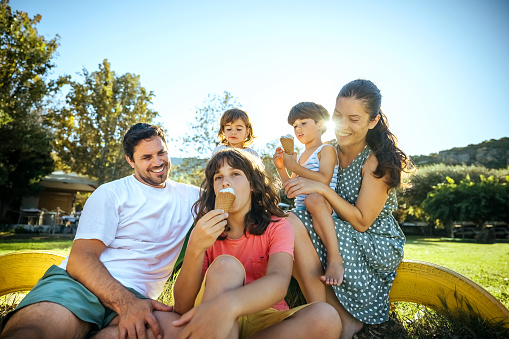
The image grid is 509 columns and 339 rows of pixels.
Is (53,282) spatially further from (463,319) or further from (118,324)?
(463,319)

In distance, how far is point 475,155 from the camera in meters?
80.6

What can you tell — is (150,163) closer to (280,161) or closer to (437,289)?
(280,161)

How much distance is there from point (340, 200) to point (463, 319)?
62.7 inches

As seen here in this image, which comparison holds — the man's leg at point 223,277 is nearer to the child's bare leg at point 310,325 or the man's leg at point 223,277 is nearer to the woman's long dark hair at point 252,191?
the child's bare leg at point 310,325

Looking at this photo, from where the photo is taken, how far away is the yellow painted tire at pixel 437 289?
119 inches

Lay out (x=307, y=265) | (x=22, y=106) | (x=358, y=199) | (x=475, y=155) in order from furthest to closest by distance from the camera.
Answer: (x=475, y=155)
(x=22, y=106)
(x=358, y=199)
(x=307, y=265)

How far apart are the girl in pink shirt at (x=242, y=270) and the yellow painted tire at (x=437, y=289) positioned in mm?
1519

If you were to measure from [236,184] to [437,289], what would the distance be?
2310 millimetres

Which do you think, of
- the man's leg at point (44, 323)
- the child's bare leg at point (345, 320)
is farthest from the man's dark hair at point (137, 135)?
the child's bare leg at point (345, 320)

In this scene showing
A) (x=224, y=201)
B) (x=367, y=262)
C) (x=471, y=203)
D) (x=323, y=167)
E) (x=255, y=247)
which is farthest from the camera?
(x=471, y=203)

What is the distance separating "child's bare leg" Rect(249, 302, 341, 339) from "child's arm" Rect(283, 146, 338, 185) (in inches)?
65.1

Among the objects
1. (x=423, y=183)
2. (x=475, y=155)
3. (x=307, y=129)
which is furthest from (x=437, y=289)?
(x=475, y=155)

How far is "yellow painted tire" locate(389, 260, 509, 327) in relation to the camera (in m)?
3.02

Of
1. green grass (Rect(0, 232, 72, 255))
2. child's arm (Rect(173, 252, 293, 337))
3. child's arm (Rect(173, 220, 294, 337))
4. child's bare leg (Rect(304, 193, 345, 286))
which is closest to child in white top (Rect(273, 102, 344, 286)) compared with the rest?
child's bare leg (Rect(304, 193, 345, 286))
